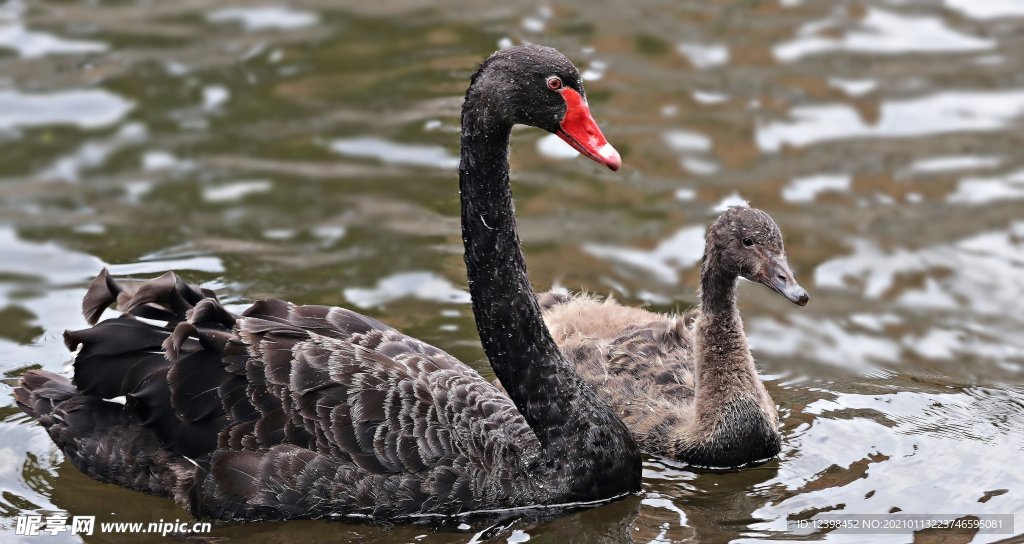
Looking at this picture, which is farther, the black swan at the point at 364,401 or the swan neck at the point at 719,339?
the swan neck at the point at 719,339

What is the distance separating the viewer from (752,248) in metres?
7.26

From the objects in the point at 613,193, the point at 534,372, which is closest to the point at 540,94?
the point at 534,372

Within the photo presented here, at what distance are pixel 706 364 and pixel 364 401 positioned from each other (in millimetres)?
1862

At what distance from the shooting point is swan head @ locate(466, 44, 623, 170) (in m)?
6.28

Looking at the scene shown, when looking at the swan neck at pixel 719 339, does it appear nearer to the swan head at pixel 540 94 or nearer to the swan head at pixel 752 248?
the swan head at pixel 752 248

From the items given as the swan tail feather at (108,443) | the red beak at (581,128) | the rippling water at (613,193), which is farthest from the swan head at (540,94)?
the swan tail feather at (108,443)

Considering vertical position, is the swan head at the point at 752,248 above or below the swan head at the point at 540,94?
below

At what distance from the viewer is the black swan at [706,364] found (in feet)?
23.8

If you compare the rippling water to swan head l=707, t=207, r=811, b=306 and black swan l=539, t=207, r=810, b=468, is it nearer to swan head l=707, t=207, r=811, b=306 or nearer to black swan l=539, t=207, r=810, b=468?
black swan l=539, t=207, r=810, b=468

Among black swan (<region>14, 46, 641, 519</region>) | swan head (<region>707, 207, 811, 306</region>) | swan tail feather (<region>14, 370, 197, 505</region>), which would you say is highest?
swan head (<region>707, 207, 811, 306</region>)

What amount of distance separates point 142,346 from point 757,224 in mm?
3002

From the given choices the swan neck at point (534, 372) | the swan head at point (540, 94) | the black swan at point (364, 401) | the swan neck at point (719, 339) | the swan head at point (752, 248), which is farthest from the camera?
the swan neck at point (719, 339)

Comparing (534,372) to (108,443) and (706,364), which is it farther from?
(108,443)

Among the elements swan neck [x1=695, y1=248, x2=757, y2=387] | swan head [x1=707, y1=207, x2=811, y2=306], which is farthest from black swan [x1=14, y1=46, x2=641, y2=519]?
swan head [x1=707, y1=207, x2=811, y2=306]
